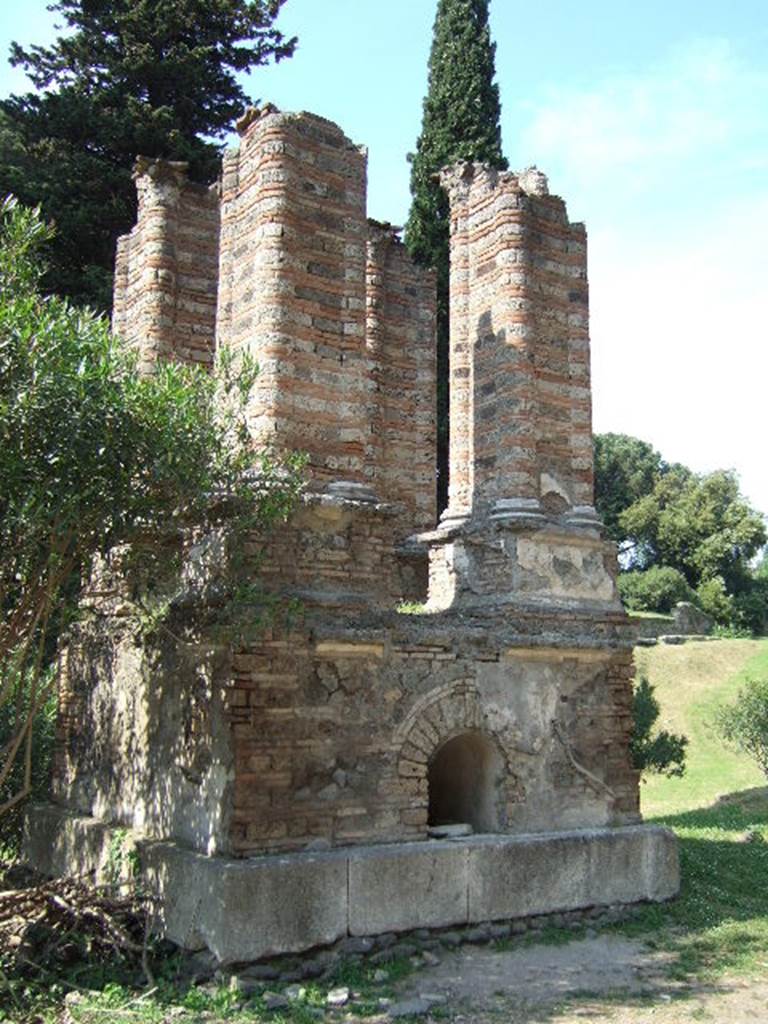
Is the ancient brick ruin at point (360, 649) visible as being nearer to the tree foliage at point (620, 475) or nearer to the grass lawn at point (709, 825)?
the grass lawn at point (709, 825)

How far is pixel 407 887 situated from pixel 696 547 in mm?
44760

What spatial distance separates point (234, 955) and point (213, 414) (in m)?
3.48

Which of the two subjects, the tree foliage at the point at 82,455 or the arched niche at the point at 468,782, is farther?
the arched niche at the point at 468,782

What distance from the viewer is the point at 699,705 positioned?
2906 cm

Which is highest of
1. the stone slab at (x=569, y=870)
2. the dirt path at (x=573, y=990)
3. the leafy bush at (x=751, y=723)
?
the leafy bush at (x=751, y=723)

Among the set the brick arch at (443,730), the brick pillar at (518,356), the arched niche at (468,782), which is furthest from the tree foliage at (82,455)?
the arched niche at (468,782)

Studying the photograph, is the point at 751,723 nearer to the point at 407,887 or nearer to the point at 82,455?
the point at 407,887

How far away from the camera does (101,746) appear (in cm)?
873

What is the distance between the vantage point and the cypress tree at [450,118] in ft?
61.6

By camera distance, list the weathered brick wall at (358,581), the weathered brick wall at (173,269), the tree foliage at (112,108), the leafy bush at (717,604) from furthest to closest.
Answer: the leafy bush at (717,604) → the tree foliage at (112,108) → the weathered brick wall at (173,269) → the weathered brick wall at (358,581)

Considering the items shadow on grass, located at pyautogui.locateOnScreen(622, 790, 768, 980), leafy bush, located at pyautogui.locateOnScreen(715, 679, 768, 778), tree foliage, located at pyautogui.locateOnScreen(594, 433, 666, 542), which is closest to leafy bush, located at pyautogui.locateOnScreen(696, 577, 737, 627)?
tree foliage, located at pyautogui.locateOnScreen(594, 433, 666, 542)

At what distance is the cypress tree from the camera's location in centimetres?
1878

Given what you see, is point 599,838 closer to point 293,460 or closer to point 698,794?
point 293,460

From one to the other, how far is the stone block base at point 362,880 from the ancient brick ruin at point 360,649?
0.02m
